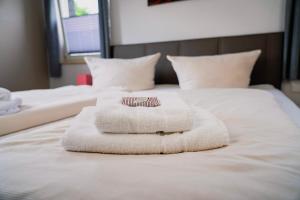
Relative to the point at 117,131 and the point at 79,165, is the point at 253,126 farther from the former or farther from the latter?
the point at 79,165

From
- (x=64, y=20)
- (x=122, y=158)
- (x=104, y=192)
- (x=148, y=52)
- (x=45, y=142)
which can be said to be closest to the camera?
(x=104, y=192)

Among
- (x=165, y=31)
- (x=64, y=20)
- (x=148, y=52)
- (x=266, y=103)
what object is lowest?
(x=266, y=103)

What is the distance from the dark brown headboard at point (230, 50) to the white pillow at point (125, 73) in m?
0.21

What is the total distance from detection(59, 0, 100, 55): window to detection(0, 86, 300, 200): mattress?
2396 mm

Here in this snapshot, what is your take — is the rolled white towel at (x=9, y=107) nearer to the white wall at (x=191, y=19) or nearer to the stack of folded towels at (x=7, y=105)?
the stack of folded towels at (x=7, y=105)

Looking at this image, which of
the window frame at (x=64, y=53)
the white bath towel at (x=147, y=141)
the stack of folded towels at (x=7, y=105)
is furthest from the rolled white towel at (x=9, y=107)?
the window frame at (x=64, y=53)

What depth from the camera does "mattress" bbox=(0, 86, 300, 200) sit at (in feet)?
1.34

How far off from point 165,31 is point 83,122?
1.84m

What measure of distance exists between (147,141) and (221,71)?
1.28 m

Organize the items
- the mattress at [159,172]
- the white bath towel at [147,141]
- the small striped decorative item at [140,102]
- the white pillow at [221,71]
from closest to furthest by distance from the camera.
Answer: the mattress at [159,172]
the white bath towel at [147,141]
the small striped decorative item at [140,102]
the white pillow at [221,71]

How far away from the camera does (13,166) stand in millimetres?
510

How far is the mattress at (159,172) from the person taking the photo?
0.41m

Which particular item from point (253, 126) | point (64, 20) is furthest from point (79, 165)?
point (64, 20)

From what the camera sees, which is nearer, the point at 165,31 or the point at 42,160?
the point at 42,160
